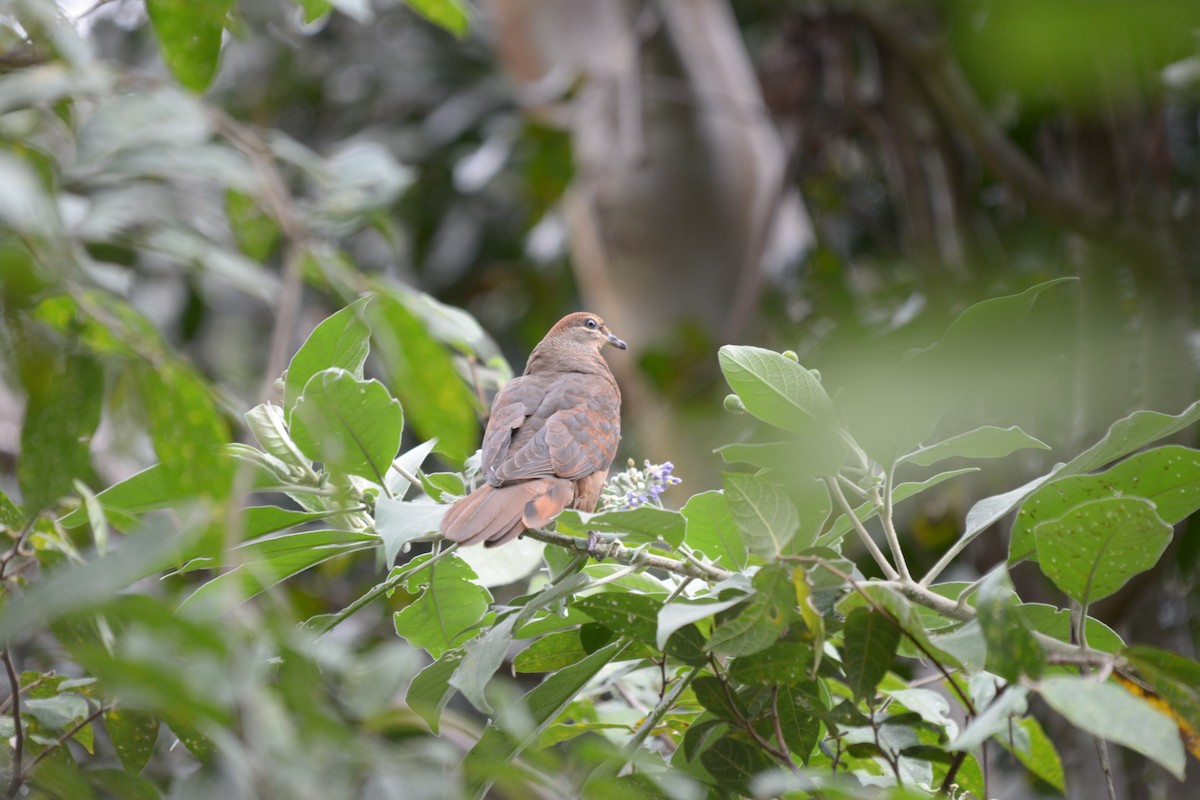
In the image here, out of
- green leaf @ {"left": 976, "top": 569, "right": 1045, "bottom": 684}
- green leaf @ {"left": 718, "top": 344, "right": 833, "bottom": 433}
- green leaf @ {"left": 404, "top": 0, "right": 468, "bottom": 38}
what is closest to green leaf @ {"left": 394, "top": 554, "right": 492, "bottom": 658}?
green leaf @ {"left": 718, "top": 344, "right": 833, "bottom": 433}

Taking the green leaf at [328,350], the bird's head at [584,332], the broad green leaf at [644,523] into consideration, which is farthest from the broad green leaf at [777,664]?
the bird's head at [584,332]

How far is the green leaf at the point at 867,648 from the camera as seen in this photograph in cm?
127

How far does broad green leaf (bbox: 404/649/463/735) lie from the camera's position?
1495mm

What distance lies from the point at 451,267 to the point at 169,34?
481cm

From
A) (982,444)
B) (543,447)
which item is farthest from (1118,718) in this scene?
(543,447)

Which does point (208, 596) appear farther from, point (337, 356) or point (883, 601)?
point (883, 601)

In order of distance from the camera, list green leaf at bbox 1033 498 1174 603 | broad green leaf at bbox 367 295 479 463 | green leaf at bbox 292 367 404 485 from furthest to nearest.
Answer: green leaf at bbox 292 367 404 485 → green leaf at bbox 1033 498 1174 603 → broad green leaf at bbox 367 295 479 463

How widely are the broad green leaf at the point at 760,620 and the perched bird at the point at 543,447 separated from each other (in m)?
0.44

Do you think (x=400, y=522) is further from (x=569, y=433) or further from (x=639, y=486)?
(x=569, y=433)

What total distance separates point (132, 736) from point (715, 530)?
0.97m

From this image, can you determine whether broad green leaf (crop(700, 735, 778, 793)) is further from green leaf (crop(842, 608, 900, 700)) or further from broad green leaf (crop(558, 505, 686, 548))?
broad green leaf (crop(558, 505, 686, 548))

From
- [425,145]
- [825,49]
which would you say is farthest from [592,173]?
[425,145]

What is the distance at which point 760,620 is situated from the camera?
49.1 inches

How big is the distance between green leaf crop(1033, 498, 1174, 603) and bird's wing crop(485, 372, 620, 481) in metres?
0.98
